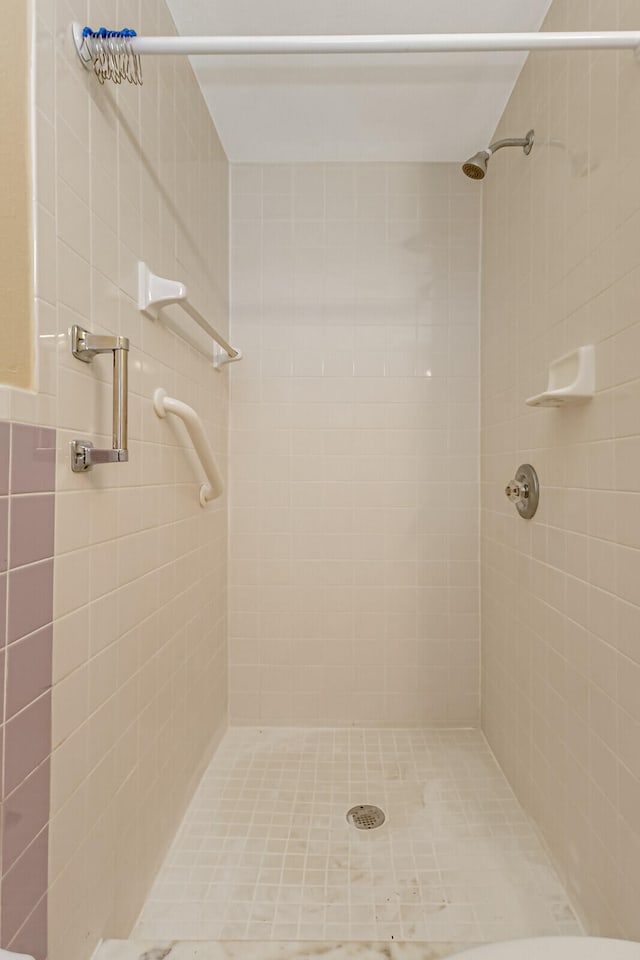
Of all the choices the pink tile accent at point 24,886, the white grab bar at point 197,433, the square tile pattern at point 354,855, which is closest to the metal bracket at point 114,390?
the white grab bar at point 197,433

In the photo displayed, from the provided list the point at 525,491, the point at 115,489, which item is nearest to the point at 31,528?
the point at 115,489

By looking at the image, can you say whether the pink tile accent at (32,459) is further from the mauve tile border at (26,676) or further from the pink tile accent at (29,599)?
the pink tile accent at (29,599)

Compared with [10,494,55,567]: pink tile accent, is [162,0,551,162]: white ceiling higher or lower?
higher

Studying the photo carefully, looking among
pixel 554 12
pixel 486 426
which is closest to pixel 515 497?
pixel 486 426

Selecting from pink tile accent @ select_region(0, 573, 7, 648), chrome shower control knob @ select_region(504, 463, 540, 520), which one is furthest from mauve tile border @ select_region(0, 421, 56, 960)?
chrome shower control knob @ select_region(504, 463, 540, 520)

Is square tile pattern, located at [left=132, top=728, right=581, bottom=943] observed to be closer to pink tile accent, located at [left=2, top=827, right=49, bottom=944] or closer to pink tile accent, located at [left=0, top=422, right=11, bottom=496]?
pink tile accent, located at [left=2, top=827, right=49, bottom=944]

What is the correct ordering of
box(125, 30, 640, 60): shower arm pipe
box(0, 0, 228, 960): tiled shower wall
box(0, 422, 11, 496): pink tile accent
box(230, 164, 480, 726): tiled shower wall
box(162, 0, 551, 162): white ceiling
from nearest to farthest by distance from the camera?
box(0, 422, 11, 496): pink tile accent, box(0, 0, 228, 960): tiled shower wall, box(125, 30, 640, 60): shower arm pipe, box(162, 0, 551, 162): white ceiling, box(230, 164, 480, 726): tiled shower wall

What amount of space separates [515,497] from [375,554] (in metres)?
0.72

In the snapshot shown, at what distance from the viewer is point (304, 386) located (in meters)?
2.18

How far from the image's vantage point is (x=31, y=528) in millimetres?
805

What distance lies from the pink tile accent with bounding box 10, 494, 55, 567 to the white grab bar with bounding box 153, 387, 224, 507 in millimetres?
514

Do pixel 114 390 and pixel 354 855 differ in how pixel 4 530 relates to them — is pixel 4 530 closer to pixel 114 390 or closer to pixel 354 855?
pixel 114 390

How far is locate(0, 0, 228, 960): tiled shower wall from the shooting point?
0.88 m

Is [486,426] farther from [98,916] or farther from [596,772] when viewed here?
[98,916]
